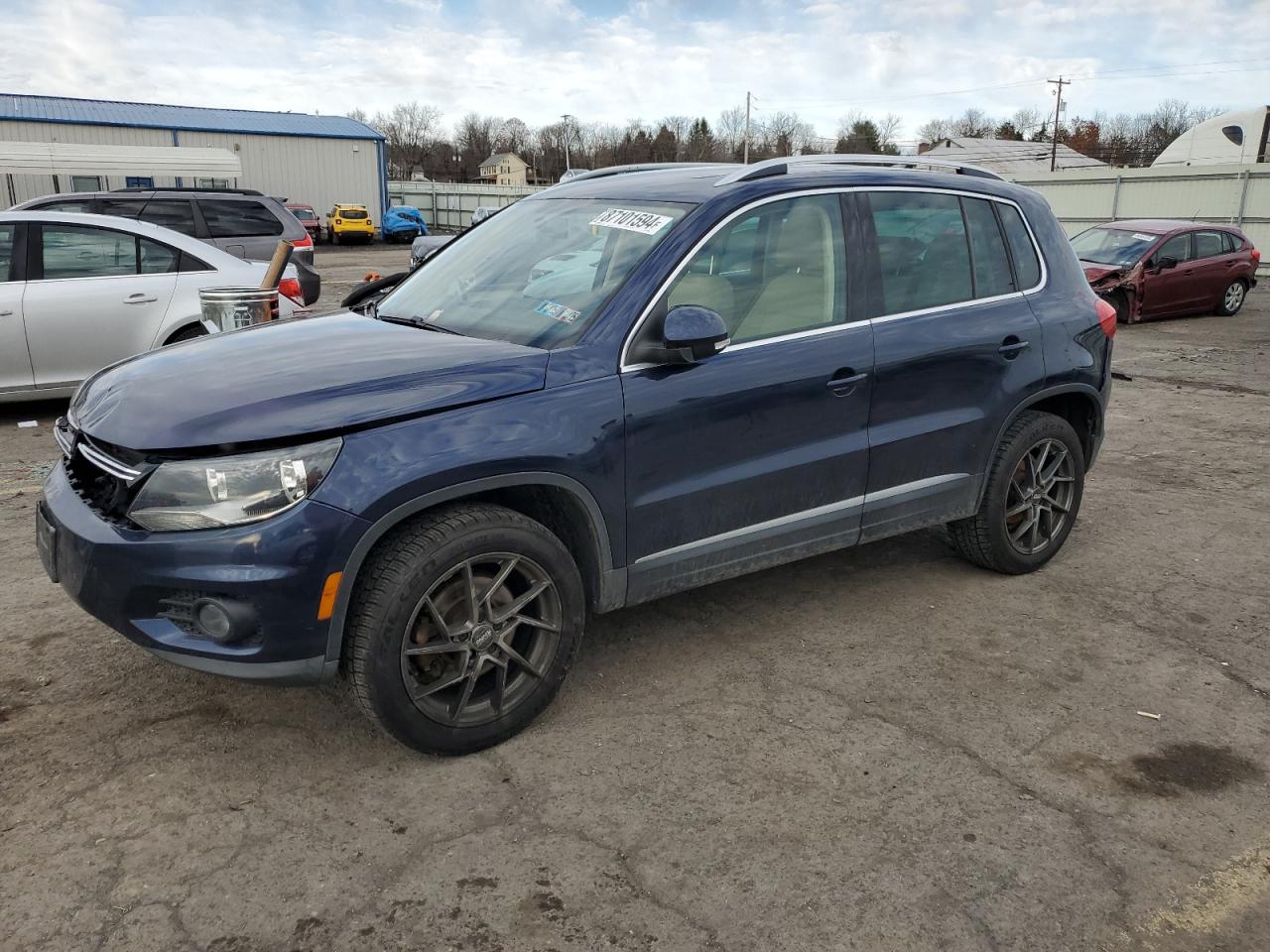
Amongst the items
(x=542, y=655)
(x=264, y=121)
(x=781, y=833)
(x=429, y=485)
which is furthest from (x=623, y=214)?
(x=264, y=121)

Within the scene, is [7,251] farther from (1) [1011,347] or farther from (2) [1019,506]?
(2) [1019,506]

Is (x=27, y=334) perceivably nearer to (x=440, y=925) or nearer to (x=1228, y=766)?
(x=440, y=925)

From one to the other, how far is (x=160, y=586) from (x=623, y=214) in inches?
82.4

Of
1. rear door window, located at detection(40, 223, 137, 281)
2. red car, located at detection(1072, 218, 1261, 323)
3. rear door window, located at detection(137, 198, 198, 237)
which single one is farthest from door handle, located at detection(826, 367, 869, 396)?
red car, located at detection(1072, 218, 1261, 323)

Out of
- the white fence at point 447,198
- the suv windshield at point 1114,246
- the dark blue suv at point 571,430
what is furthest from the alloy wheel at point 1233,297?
the white fence at point 447,198

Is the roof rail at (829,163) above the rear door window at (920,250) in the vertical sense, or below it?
above

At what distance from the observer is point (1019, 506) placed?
15.1ft

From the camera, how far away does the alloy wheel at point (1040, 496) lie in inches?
180

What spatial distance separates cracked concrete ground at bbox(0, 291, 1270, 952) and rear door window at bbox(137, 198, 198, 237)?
699cm

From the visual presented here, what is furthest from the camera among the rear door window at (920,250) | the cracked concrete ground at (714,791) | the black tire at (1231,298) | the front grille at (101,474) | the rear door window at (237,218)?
the black tire at (1231,298)

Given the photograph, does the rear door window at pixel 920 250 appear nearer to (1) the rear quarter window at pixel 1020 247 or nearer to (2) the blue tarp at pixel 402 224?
(1) the rear quarter window at pixel 1020 247

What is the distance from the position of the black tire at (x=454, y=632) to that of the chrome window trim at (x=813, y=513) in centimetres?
42

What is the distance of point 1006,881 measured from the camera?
2.63 metres

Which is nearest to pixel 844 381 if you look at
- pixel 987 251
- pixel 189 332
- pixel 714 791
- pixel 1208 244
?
pixel 987 251
